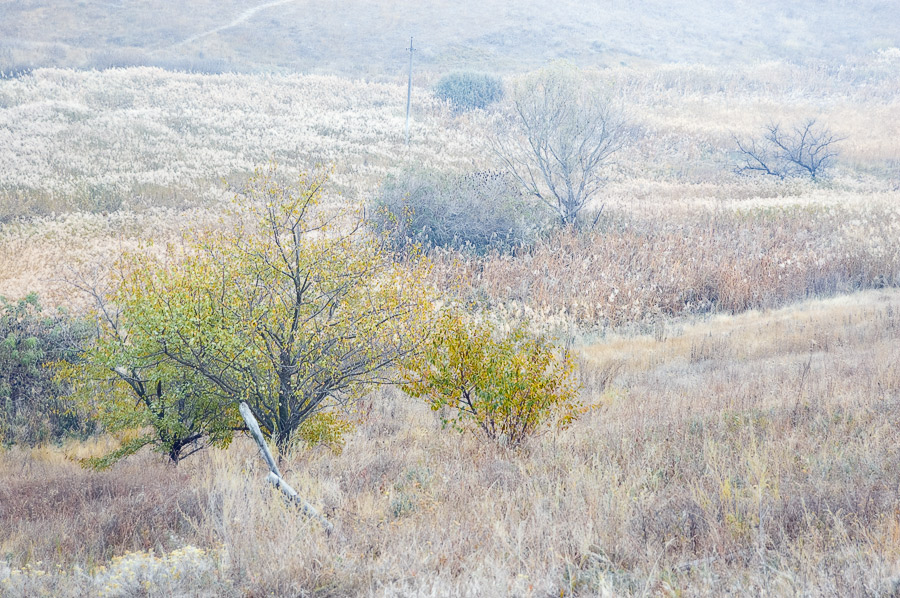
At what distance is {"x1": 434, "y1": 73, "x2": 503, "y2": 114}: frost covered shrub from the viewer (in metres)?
46.5

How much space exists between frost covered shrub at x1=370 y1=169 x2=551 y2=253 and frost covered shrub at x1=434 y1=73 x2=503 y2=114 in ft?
90.6

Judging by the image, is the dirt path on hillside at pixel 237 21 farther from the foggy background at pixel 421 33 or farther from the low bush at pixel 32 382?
the low bush at pixel 32 382

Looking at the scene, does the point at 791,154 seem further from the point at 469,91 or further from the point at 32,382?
the point at 32,382

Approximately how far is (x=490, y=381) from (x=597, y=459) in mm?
1594

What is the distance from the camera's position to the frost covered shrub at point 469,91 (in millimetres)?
46500

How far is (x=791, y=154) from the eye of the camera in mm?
33219

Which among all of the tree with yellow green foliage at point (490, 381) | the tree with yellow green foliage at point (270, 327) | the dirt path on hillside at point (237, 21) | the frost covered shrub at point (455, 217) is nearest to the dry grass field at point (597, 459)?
the tree with yellow green foliage at point (490, 381)

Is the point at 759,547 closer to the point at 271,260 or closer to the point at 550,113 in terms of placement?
the point at 271,260

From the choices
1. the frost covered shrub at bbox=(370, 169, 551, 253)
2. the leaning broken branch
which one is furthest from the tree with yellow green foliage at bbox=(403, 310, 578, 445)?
the frost covered shrub at bbox=(370, 169, 551, 253)

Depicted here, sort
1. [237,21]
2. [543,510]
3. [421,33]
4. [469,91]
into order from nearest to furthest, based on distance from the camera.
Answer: [543,510], [469,91], [421,33], [237,21]

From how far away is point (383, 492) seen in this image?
16.6 feet

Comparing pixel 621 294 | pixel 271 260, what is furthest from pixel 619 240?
pixel 271 260

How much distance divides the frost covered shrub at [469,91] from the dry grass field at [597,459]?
23217 mm

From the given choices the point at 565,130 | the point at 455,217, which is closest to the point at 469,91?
the point at 565,130
